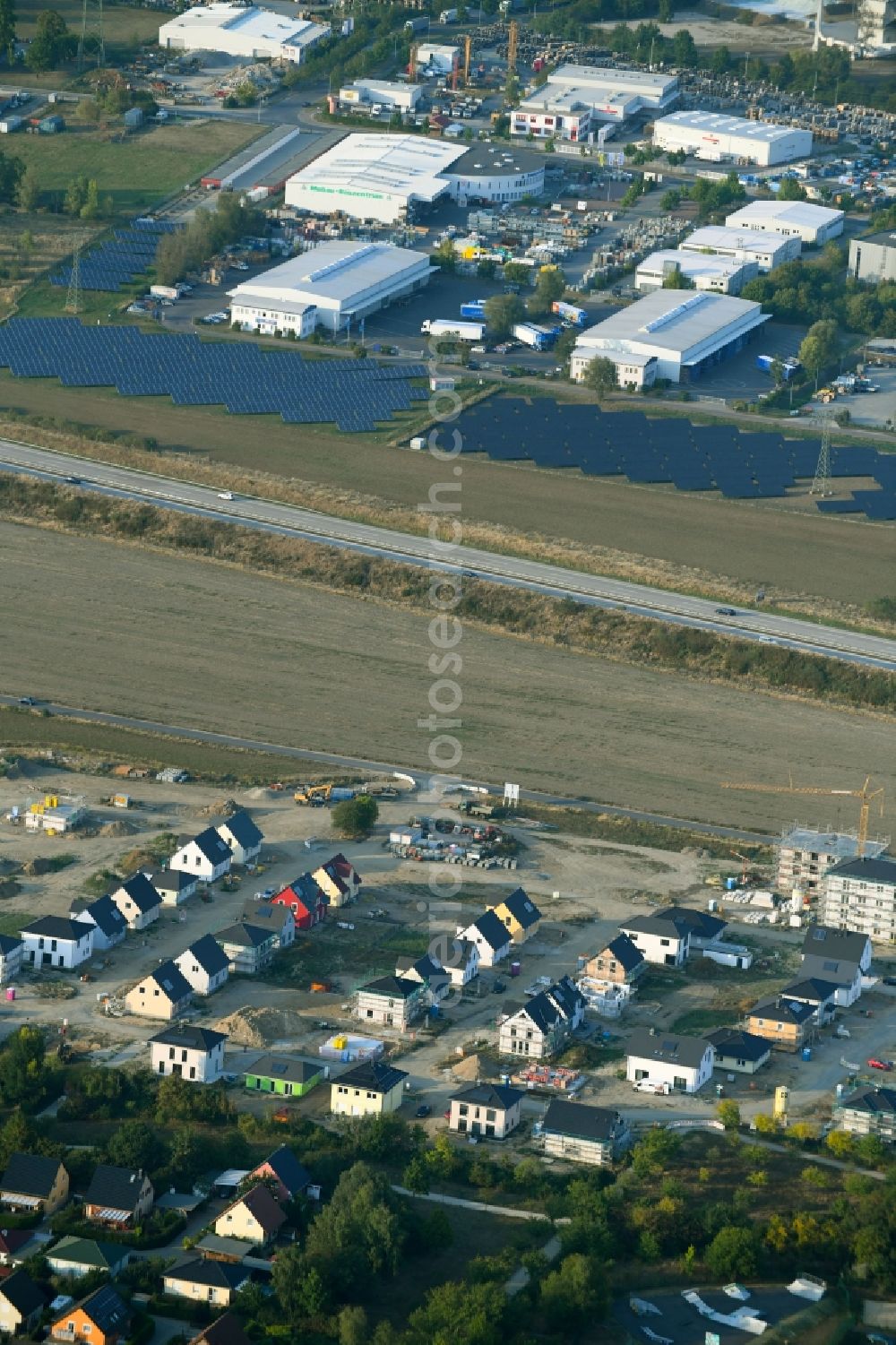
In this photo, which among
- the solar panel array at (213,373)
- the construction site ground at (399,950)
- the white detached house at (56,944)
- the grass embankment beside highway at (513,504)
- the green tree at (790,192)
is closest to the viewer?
the construction site ground at (399,950)

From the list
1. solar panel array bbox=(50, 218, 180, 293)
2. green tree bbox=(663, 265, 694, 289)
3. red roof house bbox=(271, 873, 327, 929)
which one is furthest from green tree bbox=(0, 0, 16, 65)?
red roof house bbox=(271, 873, 327, 929)

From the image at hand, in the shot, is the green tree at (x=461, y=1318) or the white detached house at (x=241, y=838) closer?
the green tree at (x=461, y=1318)

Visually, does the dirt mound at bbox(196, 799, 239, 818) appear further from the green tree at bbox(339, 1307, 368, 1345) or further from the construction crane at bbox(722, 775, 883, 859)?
the green tree at bbox(339, 1307, 368, 1345)

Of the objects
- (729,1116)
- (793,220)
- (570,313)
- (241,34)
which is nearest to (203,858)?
(729,1116)

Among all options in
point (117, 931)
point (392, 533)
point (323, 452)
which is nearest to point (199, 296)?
point (323, 452)

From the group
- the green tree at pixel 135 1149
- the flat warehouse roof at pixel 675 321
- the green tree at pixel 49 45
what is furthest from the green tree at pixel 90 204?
the green tree at pixel 135 1149

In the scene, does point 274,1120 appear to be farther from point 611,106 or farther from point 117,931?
point 611,106

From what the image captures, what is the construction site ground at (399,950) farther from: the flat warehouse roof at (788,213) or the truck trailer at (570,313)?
the flat warehouse roof at (788,213)
